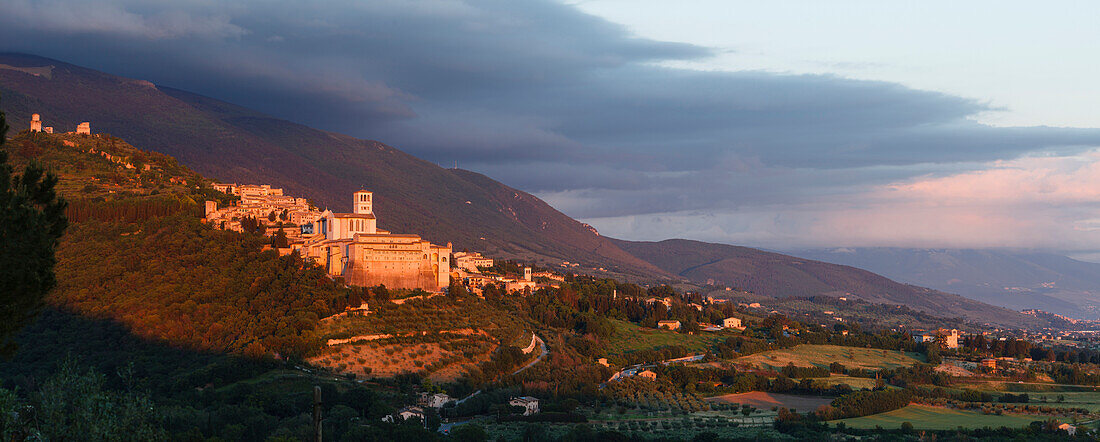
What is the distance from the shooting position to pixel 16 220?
54.1 feet

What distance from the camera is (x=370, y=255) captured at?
65438mm

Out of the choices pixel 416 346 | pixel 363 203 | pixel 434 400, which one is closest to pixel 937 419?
pixel 434 400

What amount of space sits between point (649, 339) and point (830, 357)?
17542mm

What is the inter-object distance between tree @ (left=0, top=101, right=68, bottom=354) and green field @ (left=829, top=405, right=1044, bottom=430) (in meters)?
44.8

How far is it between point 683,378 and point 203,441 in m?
43.0

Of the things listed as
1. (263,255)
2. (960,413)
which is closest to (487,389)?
(263,255)

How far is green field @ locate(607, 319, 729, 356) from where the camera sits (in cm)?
7750

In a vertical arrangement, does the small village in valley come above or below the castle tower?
below

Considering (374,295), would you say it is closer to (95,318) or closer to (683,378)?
(95,318)

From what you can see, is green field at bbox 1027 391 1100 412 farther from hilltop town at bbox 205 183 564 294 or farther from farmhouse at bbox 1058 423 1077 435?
hilltop town at bbox 205 183 564 294

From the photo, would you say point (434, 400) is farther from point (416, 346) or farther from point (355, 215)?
point (355, 215)

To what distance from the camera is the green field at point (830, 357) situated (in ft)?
250

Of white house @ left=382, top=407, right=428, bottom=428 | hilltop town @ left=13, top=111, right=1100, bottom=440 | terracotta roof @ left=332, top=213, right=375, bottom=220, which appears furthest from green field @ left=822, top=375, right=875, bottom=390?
terracotta roof @ left=332, top=213, right=375, bottom=220

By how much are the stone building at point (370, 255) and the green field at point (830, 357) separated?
29.1m
